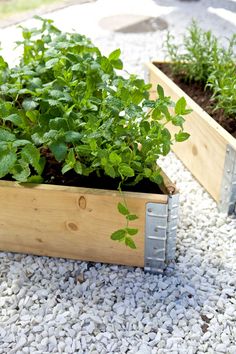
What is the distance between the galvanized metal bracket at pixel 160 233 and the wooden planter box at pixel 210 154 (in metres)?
0.38

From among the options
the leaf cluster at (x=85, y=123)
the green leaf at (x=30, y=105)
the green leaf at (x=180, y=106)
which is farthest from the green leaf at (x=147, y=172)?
the green leaf at (x=30, y=105)

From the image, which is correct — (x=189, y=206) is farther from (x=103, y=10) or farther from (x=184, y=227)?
(x=103, y=10)

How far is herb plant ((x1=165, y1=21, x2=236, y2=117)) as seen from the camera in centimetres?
205

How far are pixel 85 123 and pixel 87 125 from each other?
3 centimetres

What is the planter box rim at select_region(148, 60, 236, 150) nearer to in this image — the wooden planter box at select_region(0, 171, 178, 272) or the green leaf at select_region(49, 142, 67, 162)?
the wooden planter box at select_region(0, 171, 178, 272)

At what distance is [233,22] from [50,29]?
2.69 m

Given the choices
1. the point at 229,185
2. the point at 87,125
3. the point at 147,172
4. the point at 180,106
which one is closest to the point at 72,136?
the point at 87,125

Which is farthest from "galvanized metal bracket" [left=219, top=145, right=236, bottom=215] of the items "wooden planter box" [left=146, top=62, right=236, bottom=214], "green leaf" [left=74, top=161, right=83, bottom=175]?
"green leaf" [left=74, top=161, right=83, bottom=175]

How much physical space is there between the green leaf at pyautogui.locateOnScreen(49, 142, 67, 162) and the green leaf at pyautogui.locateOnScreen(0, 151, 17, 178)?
4.8 inches

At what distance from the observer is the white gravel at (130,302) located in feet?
4.91

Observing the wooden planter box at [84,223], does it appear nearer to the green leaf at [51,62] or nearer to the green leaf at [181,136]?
the green leaf at [181,136]

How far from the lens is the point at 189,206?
2.07 metres

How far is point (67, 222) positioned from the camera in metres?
1.67

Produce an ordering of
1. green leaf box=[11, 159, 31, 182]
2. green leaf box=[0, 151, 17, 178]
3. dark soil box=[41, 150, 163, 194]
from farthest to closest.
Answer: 1. dark soil box=[41, 150, 163, 194]
2. green leaf box=[11, 159, 31, 182]
3. green leaf box=[0, 151, 17, 178]
